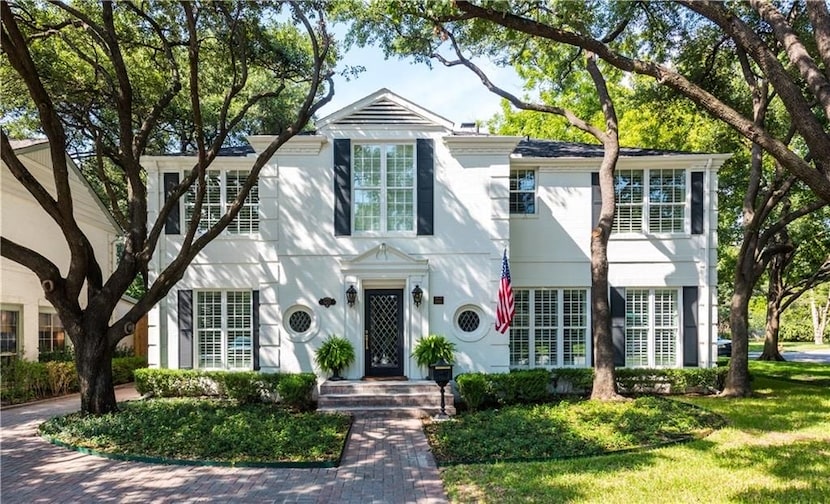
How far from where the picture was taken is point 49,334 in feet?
47.5

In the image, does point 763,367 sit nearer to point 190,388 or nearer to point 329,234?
point 329,234

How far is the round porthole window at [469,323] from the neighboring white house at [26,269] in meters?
11.3

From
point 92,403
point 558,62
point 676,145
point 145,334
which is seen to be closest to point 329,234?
point 92,403

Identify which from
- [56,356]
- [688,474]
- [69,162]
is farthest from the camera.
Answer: [69,162]

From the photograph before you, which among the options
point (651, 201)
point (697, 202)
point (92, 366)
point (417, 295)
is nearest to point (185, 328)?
point (92, 366)

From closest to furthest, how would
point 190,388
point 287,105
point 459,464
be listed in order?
point 459,464
point 190,388
point 287,105

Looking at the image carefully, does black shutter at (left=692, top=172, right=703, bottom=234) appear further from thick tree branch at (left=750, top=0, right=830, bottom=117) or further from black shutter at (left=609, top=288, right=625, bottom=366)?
thick tree branch at (left=750, top=0, right=830, bottom=117)

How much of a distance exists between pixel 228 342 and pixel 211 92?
9.75m

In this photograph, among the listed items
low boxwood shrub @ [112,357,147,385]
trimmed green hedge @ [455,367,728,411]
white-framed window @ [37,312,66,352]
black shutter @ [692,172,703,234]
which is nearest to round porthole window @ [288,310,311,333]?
trimmed green hedge @ [455,367,728,411]

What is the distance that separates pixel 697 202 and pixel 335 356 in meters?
9.77

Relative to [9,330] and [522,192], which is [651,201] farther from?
[9,330]

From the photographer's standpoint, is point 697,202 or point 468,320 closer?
point 468,320

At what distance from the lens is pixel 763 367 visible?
63.6ft

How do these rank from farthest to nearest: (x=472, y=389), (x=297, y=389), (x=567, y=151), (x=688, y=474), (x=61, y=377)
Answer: (x=567, y=151), (x=61, y=377), (x=472, y=389), (x=297, y=389), (x=688, y=474)
